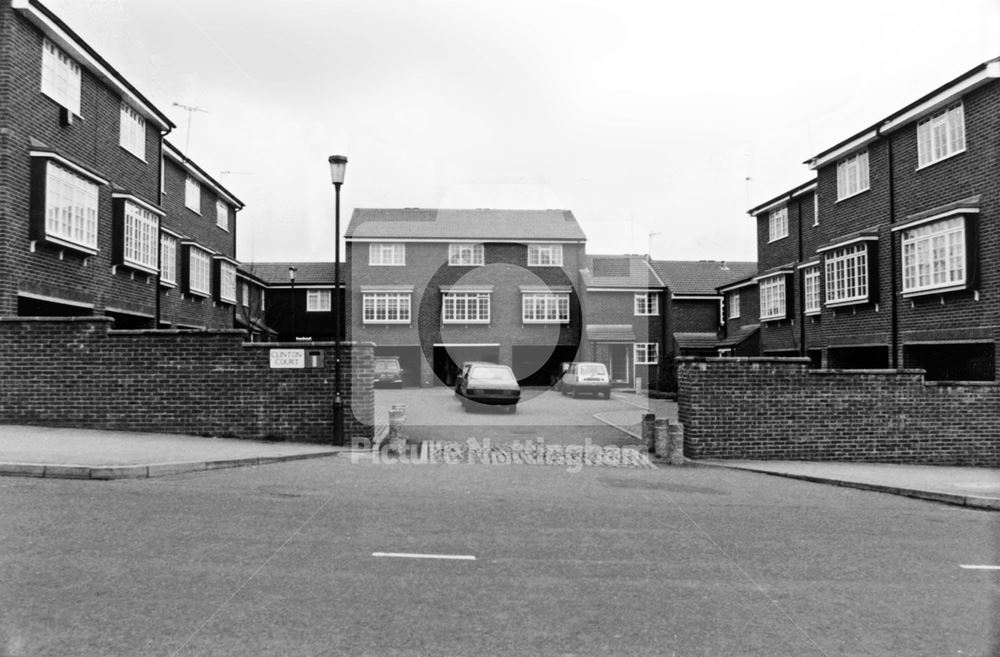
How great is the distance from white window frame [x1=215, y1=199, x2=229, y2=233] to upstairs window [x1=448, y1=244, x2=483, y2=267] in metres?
12.0

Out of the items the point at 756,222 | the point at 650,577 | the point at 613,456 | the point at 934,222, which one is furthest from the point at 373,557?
the point at 756,222

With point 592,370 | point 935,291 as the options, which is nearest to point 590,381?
point 592,370

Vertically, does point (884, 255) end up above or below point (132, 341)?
above

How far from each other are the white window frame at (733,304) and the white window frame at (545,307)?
8522 millimetres

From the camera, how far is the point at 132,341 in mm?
13398

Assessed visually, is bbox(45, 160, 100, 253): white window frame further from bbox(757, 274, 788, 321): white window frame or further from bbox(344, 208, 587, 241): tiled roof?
bbox(757, 274, 788, 321): white window frame

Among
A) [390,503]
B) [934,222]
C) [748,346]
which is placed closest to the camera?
[390,503]

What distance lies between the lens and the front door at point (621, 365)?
1540 inches

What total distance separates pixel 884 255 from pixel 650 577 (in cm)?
1885

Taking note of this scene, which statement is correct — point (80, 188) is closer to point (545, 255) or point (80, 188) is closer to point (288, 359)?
point (288, 359)

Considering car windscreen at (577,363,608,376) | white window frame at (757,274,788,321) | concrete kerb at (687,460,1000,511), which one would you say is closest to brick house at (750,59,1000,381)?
white window frame at (757,274,788,321)

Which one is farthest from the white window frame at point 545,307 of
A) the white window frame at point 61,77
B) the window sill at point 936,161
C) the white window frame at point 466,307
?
the white window frame at point 61,77

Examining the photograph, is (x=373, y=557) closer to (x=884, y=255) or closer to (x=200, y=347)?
(x=200, y=347)

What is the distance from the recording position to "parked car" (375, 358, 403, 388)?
34.6 meters
